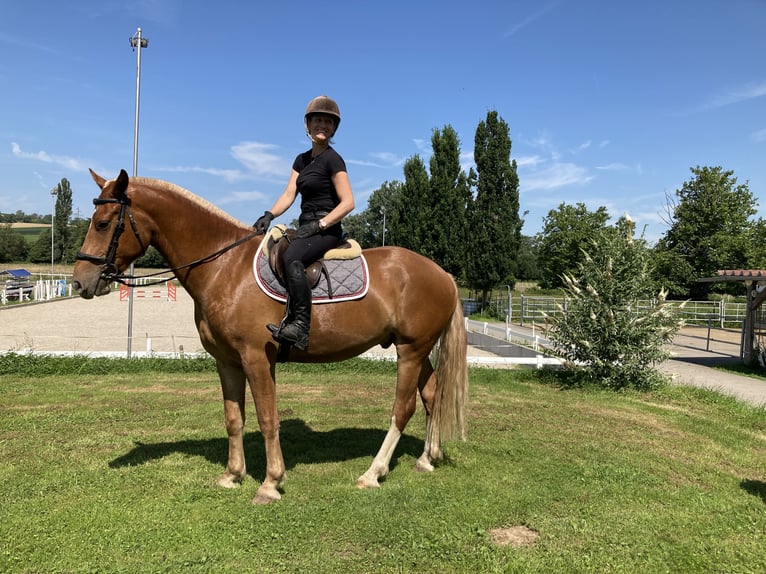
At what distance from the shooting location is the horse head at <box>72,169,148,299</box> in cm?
371

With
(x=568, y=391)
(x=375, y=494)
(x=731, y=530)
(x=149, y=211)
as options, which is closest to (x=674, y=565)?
(x=731, y=530)

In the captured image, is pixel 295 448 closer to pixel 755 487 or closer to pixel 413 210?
pixel 755 487

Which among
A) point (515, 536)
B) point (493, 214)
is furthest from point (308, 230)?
point (493, 214)

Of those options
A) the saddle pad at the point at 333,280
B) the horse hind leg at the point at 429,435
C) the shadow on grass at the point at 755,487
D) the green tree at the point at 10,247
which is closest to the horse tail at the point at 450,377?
the horse hind leg at the point at 429,435

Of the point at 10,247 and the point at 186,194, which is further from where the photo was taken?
the point at 10,247

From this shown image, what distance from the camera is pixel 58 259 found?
6950cm

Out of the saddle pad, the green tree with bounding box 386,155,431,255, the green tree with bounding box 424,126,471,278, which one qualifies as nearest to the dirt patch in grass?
the saddle pad

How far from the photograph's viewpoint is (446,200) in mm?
36750

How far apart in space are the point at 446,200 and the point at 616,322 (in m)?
28.6

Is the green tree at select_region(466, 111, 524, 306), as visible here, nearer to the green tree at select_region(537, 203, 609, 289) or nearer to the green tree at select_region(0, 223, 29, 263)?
the green tree at select_region(537, 203, 609, 289)

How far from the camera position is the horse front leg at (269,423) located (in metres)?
4.01

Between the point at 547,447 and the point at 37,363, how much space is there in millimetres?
9664

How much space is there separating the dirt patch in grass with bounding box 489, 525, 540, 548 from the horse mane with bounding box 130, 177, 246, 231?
3314 mm

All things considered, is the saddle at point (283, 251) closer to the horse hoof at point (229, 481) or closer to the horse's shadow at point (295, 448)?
the horse hoof at point (229, 481)
